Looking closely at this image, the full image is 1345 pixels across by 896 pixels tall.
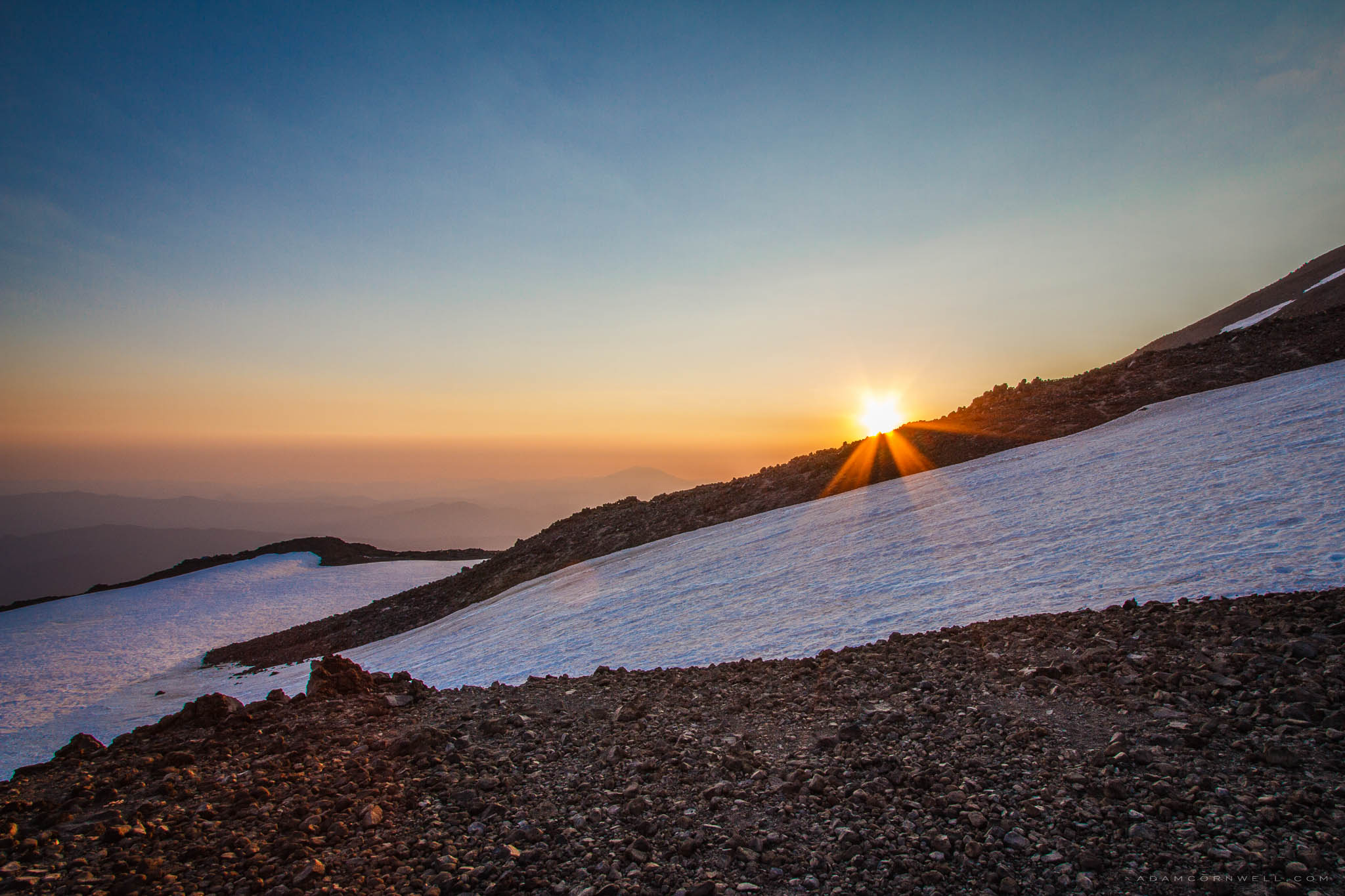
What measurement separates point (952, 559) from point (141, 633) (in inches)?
1139

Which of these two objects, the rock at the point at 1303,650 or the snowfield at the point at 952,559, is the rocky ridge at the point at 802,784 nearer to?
the rock at the point at 1303,650

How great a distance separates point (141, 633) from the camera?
2402 centimetres

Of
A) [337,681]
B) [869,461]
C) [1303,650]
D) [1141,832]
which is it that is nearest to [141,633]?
[337,681]

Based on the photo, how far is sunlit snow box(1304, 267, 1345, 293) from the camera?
39156 millimetres

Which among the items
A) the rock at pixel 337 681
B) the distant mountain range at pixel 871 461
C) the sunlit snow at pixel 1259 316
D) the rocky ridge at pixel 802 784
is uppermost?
the sunlit snow at pixel 1259 316

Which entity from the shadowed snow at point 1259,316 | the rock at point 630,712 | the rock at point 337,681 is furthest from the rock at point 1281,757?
the shadowed snow at point 1259,316

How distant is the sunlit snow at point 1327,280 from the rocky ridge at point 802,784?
49290mm

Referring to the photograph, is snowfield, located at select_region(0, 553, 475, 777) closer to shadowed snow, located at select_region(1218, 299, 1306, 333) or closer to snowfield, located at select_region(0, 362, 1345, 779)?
snowfield, located at select_region(0, 362, 1345, 779)

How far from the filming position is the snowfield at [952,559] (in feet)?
26.4

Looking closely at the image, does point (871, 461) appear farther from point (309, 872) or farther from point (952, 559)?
point (309, 872)

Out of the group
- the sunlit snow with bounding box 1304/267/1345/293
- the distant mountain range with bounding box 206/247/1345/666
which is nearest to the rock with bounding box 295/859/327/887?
the distant mountain range with bounding box 206/247/1345/666

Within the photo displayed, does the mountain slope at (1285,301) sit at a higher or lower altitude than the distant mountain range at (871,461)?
higher

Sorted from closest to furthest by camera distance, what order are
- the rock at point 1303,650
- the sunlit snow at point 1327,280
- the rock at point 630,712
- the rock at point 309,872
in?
the rock at point 309,872, the rock at point 1303,650, the rock at point 630,712, the sunlit snow at point 1327,280

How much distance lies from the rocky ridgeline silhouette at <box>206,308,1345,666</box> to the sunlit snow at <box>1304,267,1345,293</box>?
90.4 ft
